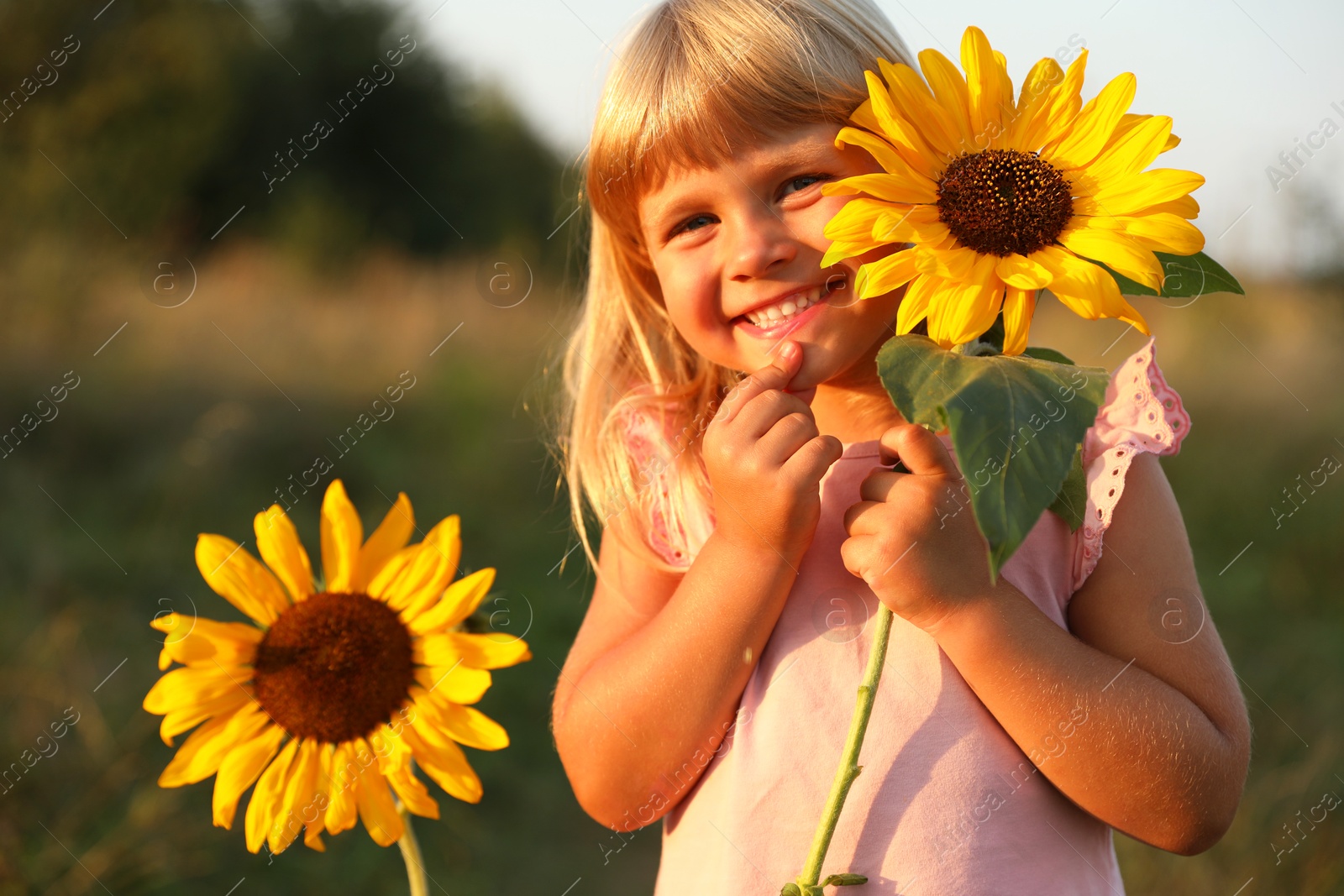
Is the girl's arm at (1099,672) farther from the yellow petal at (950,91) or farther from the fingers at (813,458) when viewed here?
the yellow petal at (950,91)

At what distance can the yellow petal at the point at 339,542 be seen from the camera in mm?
1251

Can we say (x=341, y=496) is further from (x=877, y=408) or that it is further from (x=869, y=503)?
(x=877, y=408)

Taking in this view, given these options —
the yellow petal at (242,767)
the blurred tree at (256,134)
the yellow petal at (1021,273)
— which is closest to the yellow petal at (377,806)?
the yellow petal at (242,767)

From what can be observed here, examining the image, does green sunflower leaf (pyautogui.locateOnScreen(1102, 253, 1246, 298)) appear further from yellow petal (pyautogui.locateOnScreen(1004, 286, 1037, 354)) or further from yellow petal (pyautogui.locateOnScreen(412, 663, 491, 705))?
yellow petal (pyautogui.locateOnScreen(412, 663, 491, 705))

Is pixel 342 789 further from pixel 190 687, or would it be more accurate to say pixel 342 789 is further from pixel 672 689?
pixel 672 689

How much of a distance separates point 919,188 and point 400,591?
2.34 feet

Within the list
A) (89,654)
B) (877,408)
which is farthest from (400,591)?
(89,654)

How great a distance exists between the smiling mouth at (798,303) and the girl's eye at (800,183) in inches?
4.4

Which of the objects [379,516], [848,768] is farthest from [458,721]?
[379,516]

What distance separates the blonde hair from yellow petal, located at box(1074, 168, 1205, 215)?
1.19 ft

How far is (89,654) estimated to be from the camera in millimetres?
3445

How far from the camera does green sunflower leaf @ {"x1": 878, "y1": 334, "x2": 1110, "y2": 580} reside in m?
0.85

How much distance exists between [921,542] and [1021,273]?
0.30 m

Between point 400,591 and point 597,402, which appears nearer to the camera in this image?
point 400,591
